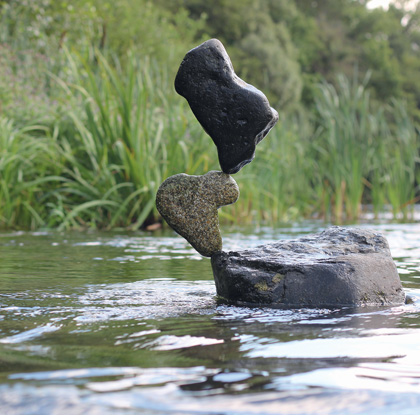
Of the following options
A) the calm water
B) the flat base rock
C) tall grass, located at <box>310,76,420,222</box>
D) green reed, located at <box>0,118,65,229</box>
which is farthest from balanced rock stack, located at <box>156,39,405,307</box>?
tall grass, located at <box>310,76,420,222</box>

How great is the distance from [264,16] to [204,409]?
35.8m

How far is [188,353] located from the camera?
195cm

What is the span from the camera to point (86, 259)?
4.88m

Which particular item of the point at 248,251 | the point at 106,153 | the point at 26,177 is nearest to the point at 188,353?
the point at 248,251

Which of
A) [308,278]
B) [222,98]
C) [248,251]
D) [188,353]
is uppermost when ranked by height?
[222,98]

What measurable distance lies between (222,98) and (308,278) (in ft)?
3.09

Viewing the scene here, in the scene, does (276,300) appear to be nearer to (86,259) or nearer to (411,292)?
(411,292)

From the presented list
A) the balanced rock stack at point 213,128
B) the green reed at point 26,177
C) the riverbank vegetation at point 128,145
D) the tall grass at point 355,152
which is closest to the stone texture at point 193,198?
the balanced rock stack at point 213,128

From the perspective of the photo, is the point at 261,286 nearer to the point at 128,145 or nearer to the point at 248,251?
Answer: the point at 248,251

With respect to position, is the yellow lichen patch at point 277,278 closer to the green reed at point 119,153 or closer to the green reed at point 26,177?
the green reed at point 119,153

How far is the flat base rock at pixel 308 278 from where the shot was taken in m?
2.91

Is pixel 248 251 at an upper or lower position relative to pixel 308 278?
upper

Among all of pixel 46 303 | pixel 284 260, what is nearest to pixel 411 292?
pixel 284 260

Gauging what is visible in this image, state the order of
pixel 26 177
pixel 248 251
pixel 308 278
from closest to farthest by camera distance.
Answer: pixel 308 278
pixel 248 251
pixel 26 177
